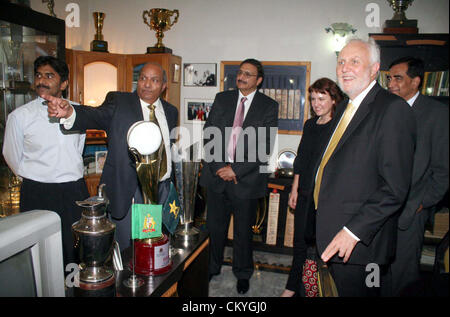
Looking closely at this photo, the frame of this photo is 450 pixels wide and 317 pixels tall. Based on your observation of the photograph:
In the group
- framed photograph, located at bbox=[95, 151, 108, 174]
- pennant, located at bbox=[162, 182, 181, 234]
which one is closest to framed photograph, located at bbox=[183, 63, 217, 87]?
framed photograph, located at bbox=[95, 151, 108, 174]

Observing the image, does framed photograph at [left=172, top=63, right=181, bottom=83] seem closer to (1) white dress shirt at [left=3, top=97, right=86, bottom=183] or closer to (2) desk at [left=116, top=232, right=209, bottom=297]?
(1) white dress shirt at [left=3, top=97, right=86, bottom=183]

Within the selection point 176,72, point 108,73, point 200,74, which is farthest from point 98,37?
point 200,74

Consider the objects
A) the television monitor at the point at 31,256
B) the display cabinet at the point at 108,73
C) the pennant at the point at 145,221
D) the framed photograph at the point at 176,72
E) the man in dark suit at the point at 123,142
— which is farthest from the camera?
the framed photograph at the point at 176,72

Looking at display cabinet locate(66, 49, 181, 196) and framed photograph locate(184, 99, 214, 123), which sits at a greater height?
display cabinet locate(66, 49, 181, 196)

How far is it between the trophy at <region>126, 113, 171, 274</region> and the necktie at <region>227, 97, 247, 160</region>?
1.12m

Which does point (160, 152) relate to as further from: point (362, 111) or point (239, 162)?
point (239, 162)

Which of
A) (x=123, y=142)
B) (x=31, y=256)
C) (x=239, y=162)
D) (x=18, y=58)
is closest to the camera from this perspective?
(x=31, y=256)

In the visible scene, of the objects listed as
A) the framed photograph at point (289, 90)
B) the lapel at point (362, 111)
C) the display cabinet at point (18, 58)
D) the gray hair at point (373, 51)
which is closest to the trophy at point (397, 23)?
the gray hair at point (373, 51)

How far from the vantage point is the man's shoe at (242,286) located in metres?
2.07

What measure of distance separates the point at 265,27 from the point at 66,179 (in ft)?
6.60

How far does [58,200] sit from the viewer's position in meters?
1.71

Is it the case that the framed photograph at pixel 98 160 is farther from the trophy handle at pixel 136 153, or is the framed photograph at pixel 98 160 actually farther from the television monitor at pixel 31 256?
the television monitor at pixel 31 256

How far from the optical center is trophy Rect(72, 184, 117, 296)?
0.80 metres

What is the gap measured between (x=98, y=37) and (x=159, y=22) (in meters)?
0.57
